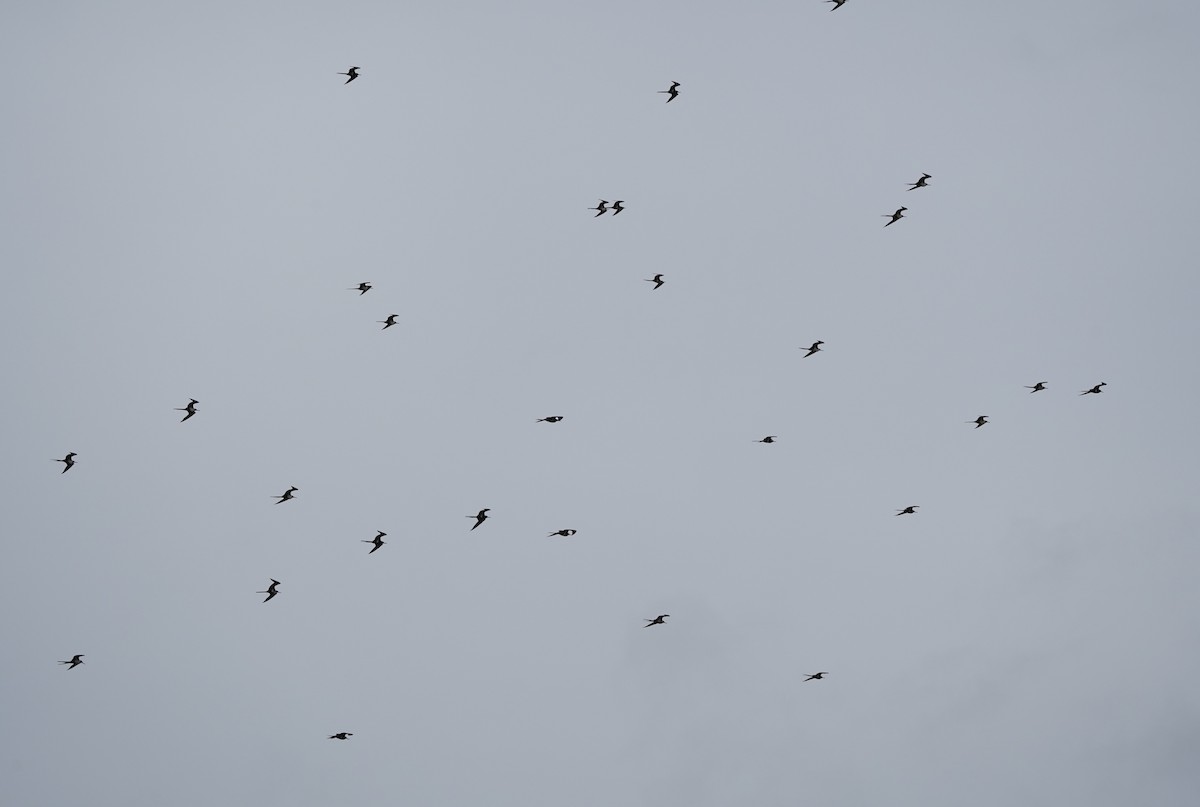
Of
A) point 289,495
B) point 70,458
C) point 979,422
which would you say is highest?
point 70,458

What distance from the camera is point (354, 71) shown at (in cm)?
16150

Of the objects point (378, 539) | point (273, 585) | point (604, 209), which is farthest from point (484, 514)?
point (604, 209)

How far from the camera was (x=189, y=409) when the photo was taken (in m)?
156

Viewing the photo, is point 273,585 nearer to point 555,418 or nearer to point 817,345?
point 555,418

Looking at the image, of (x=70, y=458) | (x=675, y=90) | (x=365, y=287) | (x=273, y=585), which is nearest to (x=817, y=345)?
(x=675, y=90)

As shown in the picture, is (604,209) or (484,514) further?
(604,209)

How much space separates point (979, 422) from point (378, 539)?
56.2 metres

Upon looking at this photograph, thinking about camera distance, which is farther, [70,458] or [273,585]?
[273,585]

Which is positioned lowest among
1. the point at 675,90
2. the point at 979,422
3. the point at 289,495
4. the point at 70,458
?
the point at 979,422

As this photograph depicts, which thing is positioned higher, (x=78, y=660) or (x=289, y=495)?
(x=289, y=495)

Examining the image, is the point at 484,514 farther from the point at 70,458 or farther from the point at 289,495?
the point at 70,458

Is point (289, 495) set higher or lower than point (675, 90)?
lower

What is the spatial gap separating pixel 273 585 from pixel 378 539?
11371 mm

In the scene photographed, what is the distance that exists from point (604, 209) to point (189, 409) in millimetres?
41541
